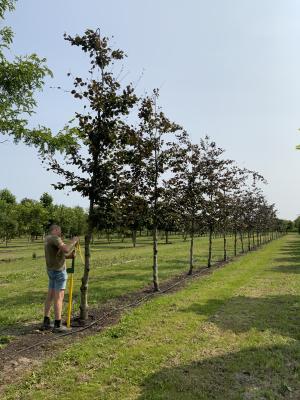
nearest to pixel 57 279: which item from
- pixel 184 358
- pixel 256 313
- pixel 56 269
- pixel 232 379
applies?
pixel 56 269

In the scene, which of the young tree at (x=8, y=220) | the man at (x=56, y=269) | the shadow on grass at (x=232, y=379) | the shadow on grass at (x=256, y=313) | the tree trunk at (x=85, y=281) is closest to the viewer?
the shadow on grass at (x=232, y=379)

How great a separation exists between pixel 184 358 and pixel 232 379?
105 centimetres

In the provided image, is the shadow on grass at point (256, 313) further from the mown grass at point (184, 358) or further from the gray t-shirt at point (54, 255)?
the gray t-shirt at point (54, 255)

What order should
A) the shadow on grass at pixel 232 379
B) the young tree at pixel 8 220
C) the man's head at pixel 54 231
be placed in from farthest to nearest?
the young tree at pixel 8 220 < the man's head at pixel 54 231 < the shadow on grass at pixel 232 379

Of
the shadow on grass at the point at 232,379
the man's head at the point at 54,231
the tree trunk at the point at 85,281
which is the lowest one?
the shadow on grass at the point at 232,379

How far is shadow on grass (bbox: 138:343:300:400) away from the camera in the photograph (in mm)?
5660

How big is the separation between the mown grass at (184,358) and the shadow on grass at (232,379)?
0.01 meters

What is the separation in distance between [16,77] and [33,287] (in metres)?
9.05

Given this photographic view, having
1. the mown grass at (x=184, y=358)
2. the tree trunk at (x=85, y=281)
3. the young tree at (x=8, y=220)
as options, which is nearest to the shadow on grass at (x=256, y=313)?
the mown grass at (x=184, y=358)

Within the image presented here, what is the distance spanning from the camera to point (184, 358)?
7.07 metres

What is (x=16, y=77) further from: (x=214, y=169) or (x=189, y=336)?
(x=214, y=169)

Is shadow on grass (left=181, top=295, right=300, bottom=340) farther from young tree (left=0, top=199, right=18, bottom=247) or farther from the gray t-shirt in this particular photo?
young tree (left=0, top=199, right=18, bottom=247)

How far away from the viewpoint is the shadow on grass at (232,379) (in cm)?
566

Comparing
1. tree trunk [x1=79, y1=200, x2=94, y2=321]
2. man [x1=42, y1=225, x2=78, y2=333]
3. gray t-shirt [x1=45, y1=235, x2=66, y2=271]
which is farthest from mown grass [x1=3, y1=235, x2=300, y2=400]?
gray t-shirt [x1=45, y1=235, x2=66, y2=271]
